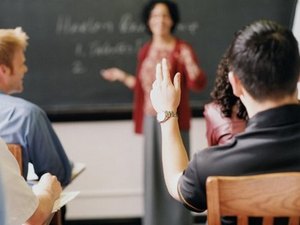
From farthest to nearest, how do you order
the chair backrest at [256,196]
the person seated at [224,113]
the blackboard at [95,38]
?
the blackboard at [95,38] < the person seated at [224,113] < the chair backrest at [256,196]

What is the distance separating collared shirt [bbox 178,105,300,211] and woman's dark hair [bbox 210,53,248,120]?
1.65ft

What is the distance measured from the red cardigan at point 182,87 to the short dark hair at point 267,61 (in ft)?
5.04

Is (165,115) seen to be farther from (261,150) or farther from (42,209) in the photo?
(42,209)

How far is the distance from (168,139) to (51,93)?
1894 millimetres

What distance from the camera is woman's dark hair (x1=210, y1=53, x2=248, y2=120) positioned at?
1673 millimetres

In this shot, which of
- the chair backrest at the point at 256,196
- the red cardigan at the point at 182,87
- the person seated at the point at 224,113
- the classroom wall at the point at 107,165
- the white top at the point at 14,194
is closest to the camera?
the chair backrest at the point at 256,196

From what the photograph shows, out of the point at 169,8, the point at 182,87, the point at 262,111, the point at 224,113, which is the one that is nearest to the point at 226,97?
the point at 224,113

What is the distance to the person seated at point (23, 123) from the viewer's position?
1.82 meters

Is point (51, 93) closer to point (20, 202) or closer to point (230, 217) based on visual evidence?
point (20, 202)

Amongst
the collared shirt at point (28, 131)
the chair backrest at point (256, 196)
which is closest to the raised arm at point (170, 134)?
the chair backrest at point (256, 196)

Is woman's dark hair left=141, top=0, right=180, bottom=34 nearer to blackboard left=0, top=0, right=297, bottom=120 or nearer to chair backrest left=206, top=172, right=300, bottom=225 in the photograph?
blackboard left=0, top=0, right=297, bottom=120

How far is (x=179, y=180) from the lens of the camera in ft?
4.05

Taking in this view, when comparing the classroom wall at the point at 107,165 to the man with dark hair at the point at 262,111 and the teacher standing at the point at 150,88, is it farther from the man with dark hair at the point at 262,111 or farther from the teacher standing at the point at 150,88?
the man with dark hair at the point at 262,111

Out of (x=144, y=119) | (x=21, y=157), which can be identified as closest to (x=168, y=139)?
(x=21, y=157)
